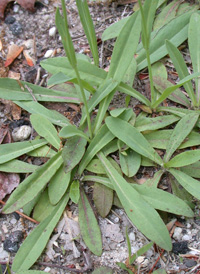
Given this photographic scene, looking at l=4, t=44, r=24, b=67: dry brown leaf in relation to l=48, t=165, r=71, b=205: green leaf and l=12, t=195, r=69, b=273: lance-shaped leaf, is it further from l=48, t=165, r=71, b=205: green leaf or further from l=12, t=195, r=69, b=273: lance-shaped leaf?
l=12, t=195, r=69, b=273: lance-shaped leaf

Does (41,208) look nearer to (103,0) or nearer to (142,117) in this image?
(142,117)

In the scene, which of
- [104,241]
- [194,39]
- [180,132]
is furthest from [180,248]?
[194,39]

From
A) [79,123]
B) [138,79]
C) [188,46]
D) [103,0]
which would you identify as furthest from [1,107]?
[188,46]

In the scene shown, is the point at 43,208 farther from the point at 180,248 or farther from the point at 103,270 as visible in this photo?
the point at 180,248

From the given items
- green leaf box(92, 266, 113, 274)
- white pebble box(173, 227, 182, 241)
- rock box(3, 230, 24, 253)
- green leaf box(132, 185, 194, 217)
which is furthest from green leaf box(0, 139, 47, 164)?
white pebble box(173, 227, 182, 241)

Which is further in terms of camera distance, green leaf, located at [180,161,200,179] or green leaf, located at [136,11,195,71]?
green leaf, located at [136,11,195,71]

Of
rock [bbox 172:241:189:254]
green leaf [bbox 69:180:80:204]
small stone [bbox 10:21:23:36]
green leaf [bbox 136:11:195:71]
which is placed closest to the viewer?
rock [bbox 172:241:189:254]
